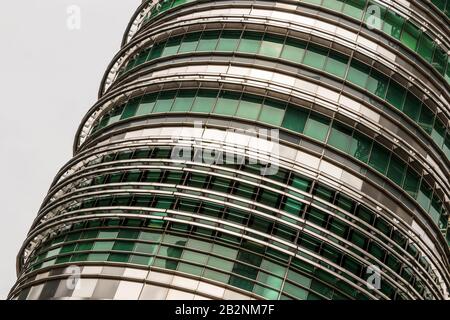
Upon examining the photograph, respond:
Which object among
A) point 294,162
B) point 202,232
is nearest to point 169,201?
point 202,232

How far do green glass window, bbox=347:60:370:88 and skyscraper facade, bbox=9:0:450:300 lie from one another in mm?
74

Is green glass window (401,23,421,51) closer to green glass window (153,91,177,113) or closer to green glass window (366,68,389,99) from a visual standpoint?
green glass window (366,68,389,99)

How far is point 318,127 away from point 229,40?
24.9 ft

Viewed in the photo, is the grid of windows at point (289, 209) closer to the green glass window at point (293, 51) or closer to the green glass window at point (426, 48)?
the green glass window at point (293, 51)

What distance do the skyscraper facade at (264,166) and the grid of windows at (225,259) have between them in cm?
7

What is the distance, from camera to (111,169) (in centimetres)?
5166

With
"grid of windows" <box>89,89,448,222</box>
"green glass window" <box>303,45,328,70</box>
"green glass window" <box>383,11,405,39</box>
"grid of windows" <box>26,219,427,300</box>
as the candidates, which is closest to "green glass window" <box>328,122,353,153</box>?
"grid of windows" <box>89,89,448,222</box>

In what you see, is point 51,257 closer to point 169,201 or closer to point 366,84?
point 169,201

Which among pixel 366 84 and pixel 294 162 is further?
pixel 366 84

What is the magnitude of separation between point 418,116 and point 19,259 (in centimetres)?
2306

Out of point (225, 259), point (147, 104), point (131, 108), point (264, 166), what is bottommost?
point (225, 259)

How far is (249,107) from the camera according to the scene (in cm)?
5209

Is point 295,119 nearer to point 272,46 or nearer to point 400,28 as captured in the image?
point 272,46

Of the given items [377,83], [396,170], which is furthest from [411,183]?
[377,83]
